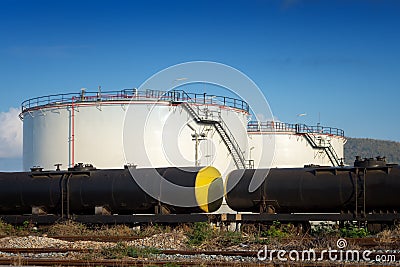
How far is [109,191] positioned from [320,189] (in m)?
7.89

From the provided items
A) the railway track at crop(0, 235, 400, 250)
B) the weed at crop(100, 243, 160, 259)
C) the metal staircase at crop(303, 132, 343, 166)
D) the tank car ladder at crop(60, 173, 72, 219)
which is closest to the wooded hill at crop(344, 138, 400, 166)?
the metal staircase at crop(303, 132, 343, 166)

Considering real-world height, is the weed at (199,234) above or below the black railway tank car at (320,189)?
below

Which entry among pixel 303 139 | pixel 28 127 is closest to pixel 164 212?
pixel 28 127

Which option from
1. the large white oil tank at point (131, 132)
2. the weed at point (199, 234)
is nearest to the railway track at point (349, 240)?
the weed at point (199, 234)

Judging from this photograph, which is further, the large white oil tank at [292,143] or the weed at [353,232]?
the large white oil tank at [292,143]

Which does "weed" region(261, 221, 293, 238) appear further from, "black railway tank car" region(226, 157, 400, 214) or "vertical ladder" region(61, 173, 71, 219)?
"vertical ladder" region(61, 173, 71, 219)

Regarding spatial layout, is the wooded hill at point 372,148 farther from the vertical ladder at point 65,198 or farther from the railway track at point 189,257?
the railway track at point 189,257

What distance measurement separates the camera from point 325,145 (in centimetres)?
5388

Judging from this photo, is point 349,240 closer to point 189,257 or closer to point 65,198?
point 189,257

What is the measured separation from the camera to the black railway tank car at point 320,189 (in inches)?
816

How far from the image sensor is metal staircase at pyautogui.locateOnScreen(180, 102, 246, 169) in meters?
35.2

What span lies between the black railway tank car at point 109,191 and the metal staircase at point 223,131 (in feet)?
38.0

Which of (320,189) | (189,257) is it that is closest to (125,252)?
(189,257)

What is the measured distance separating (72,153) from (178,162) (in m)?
6.02
